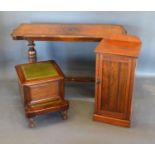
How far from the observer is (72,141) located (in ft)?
6.52

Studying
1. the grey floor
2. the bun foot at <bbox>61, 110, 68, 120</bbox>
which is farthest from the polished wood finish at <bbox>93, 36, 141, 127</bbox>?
the bun foot at <bbox>61, 110, 68, 120</bbox>

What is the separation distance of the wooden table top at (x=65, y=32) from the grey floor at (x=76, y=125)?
641 mm

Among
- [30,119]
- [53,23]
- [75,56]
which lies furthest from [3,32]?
[30,119]

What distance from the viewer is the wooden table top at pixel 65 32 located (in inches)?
93.0

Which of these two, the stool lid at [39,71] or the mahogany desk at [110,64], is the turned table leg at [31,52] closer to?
the mahogany desk at [110,64]

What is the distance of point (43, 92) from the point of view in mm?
2145

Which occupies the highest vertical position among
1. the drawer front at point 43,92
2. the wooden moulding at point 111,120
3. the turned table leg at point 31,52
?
the turned table leg at point 31,52

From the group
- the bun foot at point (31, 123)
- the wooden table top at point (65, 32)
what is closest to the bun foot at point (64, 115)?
the bun foot at point (31, 123)

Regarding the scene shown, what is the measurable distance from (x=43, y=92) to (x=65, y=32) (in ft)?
2.19

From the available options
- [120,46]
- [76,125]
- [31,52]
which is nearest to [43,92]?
[76,125]

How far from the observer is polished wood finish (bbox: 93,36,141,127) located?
6.37ft

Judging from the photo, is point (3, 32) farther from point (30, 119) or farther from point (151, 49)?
point (151, 49)

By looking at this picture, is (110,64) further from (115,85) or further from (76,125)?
(76,125)

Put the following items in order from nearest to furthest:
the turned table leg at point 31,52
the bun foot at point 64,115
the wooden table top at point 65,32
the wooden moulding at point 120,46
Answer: the wooden moulding at point 120,46 < the bun foot at point 64,115 < the wooden table top at point 65,32 < the turned table leg at point 31,52
